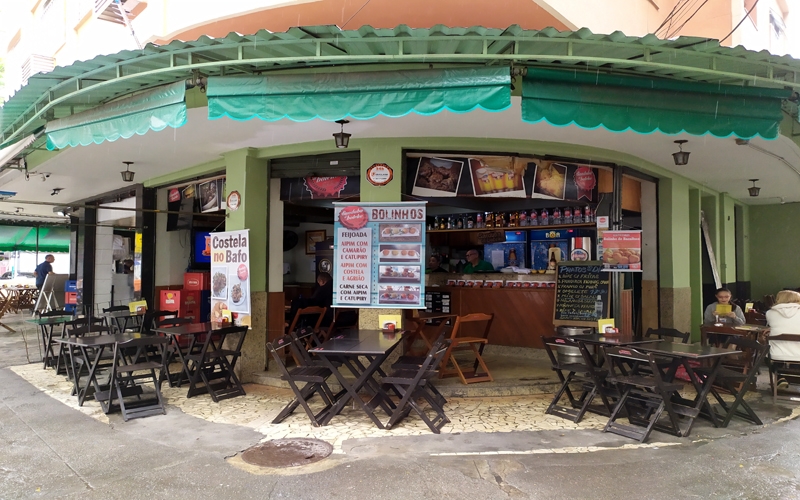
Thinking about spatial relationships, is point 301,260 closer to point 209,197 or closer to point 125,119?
point 209,197

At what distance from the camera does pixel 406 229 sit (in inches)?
251

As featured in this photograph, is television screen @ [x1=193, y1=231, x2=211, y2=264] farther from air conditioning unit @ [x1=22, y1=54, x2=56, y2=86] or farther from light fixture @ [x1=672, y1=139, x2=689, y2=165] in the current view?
light fixture @ [x1=672, y1=139, x2=689, y2=165]

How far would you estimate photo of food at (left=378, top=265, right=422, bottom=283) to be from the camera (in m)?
6.37

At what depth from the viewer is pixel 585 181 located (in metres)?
7.02

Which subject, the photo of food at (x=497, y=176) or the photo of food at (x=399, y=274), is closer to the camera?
the photo of food at (x=399, y=274)

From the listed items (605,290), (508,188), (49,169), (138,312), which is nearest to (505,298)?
(605,290)

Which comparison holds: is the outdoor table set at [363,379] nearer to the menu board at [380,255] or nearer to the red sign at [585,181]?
the menu board at [380,255]

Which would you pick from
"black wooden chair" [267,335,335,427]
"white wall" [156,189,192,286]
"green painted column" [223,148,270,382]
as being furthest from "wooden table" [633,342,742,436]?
"white wall" [156,189,192,286]

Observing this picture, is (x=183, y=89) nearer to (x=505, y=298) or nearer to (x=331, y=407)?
(x=331, y=407)

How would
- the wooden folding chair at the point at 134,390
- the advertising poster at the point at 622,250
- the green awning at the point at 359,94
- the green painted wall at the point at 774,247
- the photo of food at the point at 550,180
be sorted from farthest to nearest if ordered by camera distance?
1. the green painted wall at the point at 774,247
2. the advertising poster at the point at 622,250
3. the photo of food at the point at 550,180
4. the wooden folding chair at the point at 134,390
5. the green awning at the point at 359,94

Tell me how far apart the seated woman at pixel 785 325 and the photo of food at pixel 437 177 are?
12.8 ft

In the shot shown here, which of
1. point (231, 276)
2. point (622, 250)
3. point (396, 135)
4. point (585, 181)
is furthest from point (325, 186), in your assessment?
point (622, 250)

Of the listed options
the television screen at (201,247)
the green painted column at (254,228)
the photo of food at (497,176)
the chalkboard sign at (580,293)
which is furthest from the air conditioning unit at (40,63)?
the chalkboard sign at (580,293)

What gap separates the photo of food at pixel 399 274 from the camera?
637 cm
